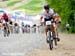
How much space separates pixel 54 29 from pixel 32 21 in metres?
48.0

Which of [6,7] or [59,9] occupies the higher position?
[59,9]

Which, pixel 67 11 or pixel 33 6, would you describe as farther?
pixel 33 6

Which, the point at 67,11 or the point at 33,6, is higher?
the point at 67,11

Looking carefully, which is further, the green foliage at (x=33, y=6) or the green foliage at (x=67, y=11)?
the green foliage at (x=33, y=6)

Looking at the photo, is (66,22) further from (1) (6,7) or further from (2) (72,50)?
(1) (6,7)

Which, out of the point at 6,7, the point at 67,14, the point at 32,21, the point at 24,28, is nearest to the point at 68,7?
the point at 67,14

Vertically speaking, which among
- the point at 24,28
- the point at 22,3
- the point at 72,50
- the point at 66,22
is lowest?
the point at 22,3

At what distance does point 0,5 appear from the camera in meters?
103

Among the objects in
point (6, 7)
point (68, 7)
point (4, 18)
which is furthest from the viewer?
point (6, 7)

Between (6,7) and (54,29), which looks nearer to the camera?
(54,29)

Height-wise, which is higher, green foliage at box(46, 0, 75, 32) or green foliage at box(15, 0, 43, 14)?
green foliage at box(46, 0, 75, 32)

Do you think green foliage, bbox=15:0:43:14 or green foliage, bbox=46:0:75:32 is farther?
green foliage, bbox=15:0:43:14

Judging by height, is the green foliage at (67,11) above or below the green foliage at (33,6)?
above

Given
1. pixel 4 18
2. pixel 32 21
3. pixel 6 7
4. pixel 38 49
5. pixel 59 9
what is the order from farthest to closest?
pixel 6 7 < pixel 32 21 < pixel 59 9 < pixel 4 18 < pixel 38 49
